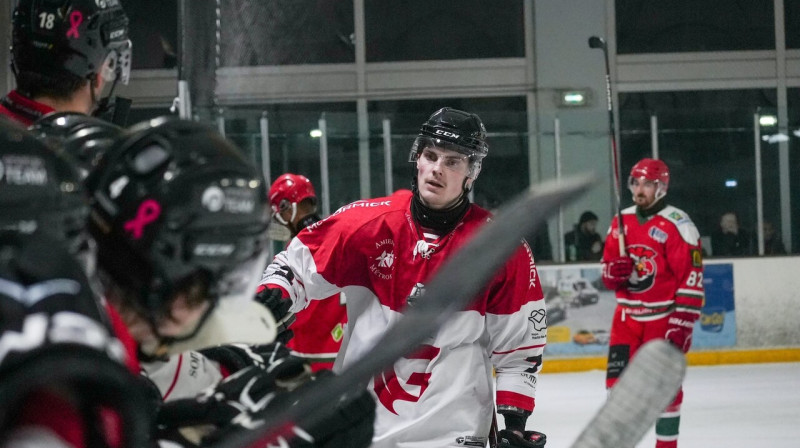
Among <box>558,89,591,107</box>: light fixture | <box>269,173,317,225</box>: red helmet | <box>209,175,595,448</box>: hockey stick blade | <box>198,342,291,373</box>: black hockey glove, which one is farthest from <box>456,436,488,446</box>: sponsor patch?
<box>558,89,591,107</box>: light fixture

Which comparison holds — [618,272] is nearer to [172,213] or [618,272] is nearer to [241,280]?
[241,280]

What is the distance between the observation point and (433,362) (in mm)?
2531

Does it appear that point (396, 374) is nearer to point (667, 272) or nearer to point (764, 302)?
point (667, 272)

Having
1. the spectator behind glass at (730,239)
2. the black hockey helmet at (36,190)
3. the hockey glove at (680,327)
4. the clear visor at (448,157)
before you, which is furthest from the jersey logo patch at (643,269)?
the black hockey helmet at (36,190)

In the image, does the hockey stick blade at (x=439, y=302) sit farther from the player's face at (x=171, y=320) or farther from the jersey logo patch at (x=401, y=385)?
the jersey logo patch at (x=401, y=385)

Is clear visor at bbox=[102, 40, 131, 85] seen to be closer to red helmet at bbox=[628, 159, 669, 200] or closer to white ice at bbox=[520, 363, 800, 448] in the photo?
white ice at bbox=[520, 363, 800, 448]

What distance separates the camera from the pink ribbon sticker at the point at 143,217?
92cm

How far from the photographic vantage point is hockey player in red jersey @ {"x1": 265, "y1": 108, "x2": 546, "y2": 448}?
2.51m

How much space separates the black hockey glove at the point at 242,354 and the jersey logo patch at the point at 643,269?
4687mm

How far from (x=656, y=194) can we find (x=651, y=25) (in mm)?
5525

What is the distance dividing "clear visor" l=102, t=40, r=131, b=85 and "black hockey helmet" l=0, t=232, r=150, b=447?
3.57 ft

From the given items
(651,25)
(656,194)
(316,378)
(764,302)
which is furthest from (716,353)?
(316,378)

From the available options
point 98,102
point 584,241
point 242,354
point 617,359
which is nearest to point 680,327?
point 617,359

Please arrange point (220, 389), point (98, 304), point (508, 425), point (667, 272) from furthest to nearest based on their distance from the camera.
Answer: point (667, 272)
point (508, 425)
point (220, 389)
point (98, 304)
